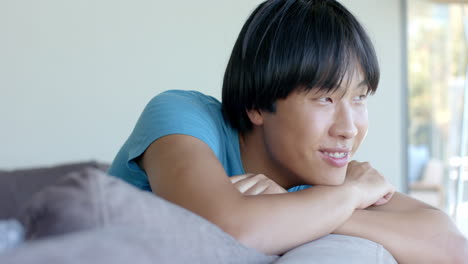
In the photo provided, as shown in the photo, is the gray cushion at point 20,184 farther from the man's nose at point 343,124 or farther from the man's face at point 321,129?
the man's nose at point 343,124

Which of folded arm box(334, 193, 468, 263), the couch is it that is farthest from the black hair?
the couch

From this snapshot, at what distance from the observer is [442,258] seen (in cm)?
113

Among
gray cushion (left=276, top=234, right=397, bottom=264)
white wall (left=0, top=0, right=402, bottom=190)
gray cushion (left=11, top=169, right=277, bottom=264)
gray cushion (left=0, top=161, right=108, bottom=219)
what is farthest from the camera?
white wall (left=0, top=0, right=402, bottom=190)

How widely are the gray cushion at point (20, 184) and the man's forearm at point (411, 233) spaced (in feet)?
2.22

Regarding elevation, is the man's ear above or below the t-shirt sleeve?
below

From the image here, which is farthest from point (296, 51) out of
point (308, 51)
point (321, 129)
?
point (321, 129)

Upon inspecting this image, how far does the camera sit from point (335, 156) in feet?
4.15

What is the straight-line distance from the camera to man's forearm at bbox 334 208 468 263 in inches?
42.3

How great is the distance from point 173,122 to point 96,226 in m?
0.69

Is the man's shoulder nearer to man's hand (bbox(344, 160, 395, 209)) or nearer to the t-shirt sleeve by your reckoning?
the t-shirt sleeve

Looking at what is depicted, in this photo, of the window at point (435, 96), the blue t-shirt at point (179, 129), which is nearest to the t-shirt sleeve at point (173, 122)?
the blue t-shirt at point (179, 129)

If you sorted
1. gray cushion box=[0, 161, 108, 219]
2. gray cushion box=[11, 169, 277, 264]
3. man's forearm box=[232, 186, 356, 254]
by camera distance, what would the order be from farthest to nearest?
1. gray cushion box=[0, 161, 108, 219]
2. man's forearm box=[232, 186, 356, 254]
3. gray cushion box=[11, 169, 277, 264]

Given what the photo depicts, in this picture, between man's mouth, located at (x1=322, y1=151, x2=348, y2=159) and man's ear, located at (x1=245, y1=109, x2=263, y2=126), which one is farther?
man's ear, located at (x1=245, y1=109, x2=263, y2=126)

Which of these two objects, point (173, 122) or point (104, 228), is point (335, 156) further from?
point (104, 228)
